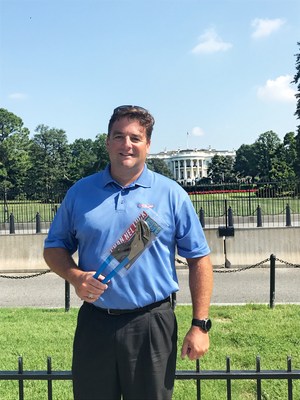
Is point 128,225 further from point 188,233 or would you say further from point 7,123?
point 7,123

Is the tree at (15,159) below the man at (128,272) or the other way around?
the other way around

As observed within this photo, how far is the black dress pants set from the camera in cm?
243

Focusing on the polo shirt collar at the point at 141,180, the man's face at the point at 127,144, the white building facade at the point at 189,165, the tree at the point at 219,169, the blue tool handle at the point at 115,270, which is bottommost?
the blue tool handle at the point at 115,270

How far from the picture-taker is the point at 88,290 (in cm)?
236

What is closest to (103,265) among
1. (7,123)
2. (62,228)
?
(62,228)

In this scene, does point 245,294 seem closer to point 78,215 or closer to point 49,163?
point 78,215

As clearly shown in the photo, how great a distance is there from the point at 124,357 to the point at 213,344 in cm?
390

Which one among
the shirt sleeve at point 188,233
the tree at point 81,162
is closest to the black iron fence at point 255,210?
the shirt sleeve at point 188,233

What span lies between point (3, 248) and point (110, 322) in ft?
37.9

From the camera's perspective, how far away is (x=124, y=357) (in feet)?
7.93

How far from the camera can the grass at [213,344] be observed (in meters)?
4.70

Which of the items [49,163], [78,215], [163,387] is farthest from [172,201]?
[49,163]

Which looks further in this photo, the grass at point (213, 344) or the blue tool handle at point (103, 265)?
the grass at point (213, 344)

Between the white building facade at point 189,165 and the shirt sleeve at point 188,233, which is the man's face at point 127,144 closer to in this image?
the shirt sleeve at point 188,233
